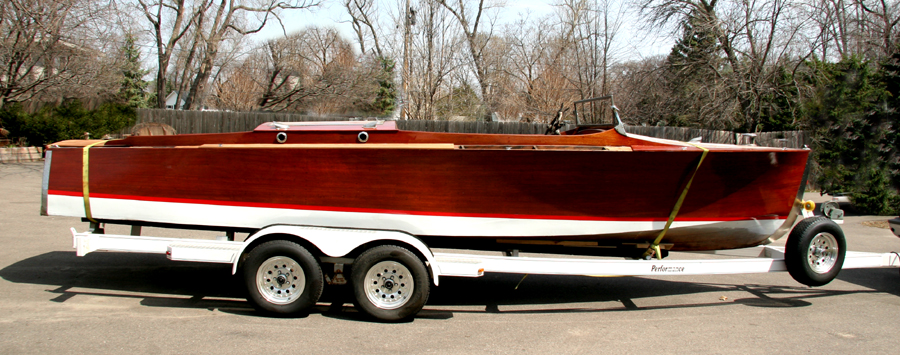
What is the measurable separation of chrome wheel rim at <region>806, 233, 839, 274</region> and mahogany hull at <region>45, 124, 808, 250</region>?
2.17 feet

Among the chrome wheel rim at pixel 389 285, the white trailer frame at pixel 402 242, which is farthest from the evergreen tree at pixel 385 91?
the chrome wheel rim at pixel 389 285

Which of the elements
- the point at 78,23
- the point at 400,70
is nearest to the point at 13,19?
the point at 78,23

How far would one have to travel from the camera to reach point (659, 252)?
4.84 m

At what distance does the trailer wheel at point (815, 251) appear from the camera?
193 inches

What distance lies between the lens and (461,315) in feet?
15.5

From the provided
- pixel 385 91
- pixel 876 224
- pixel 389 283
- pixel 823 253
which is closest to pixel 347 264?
pixel 389 283

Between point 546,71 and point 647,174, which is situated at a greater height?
point 546,71

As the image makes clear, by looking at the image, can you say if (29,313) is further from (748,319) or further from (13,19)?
(13,19)

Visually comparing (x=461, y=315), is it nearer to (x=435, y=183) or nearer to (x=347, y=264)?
(x=347, y=264)

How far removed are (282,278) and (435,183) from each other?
56.4 inches

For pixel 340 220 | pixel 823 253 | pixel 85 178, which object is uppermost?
pixel 85 178

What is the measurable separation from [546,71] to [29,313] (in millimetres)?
22222

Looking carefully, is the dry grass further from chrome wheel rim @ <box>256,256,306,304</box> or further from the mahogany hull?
chrome wheel rim @ <box>256,256,306,304</box>

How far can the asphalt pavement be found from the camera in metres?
3.94
